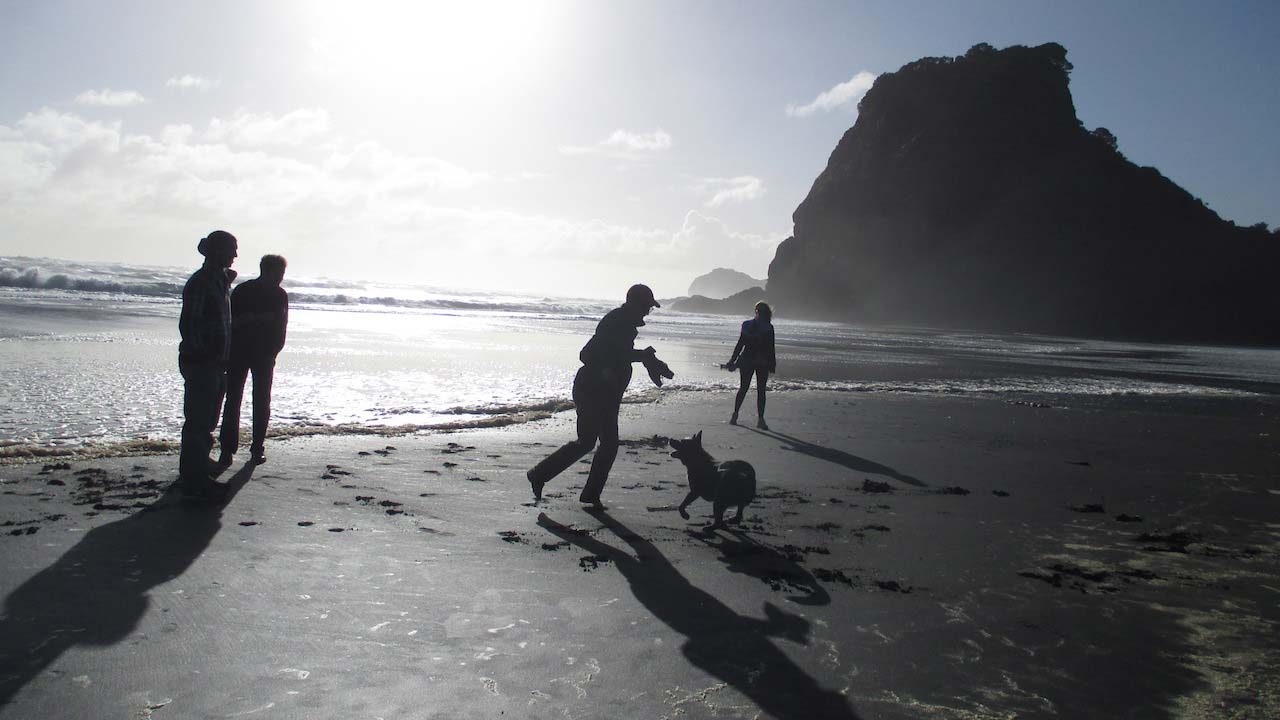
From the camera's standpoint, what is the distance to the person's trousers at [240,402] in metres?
6.90

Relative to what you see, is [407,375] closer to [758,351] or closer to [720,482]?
[758,351]

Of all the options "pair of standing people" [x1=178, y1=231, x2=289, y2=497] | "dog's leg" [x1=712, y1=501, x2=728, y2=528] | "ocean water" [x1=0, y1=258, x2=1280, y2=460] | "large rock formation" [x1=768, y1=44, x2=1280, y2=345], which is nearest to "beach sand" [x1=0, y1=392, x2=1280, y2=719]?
"dog's leg" [x1=712, y1=501, x2=728, y2=528]

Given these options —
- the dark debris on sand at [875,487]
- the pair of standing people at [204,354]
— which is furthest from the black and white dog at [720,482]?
the pair of standing people at [204,354]

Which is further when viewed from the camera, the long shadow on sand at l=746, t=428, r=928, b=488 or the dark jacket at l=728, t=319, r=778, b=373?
the dark jacket at l=728, t=319, r=778, b=373

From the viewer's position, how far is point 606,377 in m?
5.88

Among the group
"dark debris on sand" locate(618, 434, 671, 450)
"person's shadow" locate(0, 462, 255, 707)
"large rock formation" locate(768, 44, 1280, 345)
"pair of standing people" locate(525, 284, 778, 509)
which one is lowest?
"person's shadow" locate(0, 462, 255, 707)

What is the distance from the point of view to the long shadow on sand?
819cm

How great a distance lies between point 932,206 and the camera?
3671 inches

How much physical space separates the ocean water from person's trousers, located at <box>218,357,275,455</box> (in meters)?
1.19

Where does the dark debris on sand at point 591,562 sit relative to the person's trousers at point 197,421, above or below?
below

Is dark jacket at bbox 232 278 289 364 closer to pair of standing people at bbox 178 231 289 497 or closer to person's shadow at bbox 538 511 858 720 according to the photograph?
pair of standing people at bbox 178 231 289 497

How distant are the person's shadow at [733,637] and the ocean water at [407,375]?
5631 mm

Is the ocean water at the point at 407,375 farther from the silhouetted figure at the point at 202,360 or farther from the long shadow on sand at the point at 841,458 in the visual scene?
the long shadow on sand at the point at 841,458

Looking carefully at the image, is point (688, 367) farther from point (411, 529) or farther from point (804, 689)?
point (804, 689)
